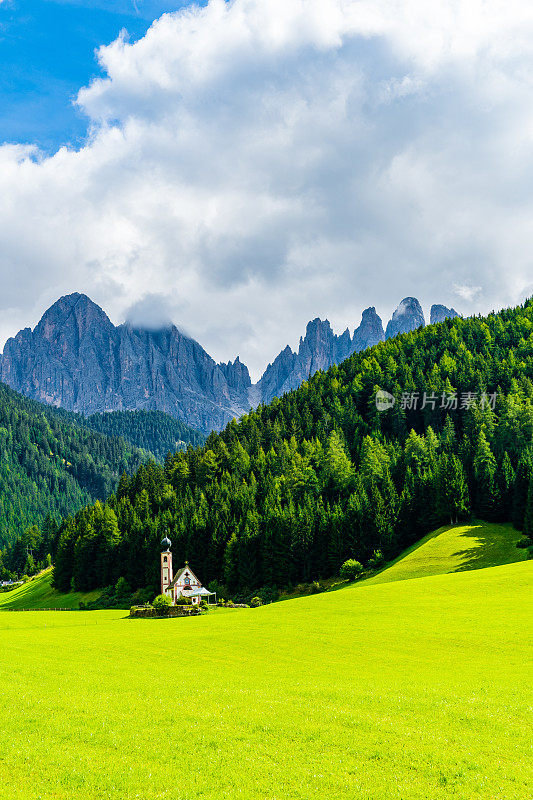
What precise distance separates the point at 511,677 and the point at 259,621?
31961mm

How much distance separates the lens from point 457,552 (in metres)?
80.4

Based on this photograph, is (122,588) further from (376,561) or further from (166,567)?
(376,561)

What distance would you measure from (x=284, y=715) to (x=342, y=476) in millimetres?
108010

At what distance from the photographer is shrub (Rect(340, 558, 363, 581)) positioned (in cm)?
8894

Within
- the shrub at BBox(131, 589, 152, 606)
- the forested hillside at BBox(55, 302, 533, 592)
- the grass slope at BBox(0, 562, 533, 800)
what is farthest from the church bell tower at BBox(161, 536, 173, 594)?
the grass slope at BBox(0, 562, 533, 800)

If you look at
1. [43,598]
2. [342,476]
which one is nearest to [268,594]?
[342,476]

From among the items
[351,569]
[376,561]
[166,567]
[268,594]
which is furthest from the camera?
[166,567]

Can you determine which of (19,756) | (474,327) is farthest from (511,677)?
(474,327)

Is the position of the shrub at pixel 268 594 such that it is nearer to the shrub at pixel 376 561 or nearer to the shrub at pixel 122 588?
the shrub at pixel 376 561

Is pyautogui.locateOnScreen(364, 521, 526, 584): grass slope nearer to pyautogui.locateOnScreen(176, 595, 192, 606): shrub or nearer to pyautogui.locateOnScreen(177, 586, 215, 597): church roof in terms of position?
pyautogui.locateOnScreen(177, 586, 215, 597): church roof

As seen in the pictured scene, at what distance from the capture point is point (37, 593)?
139250 mm

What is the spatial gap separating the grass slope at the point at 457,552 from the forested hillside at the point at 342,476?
4489 millimetres

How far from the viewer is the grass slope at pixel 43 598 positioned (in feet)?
386

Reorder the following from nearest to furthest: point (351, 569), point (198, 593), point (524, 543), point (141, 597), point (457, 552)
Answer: point (524, 543)
point (457, 552)
point (351, 569)
point (198, 593)
point (141, 597)
